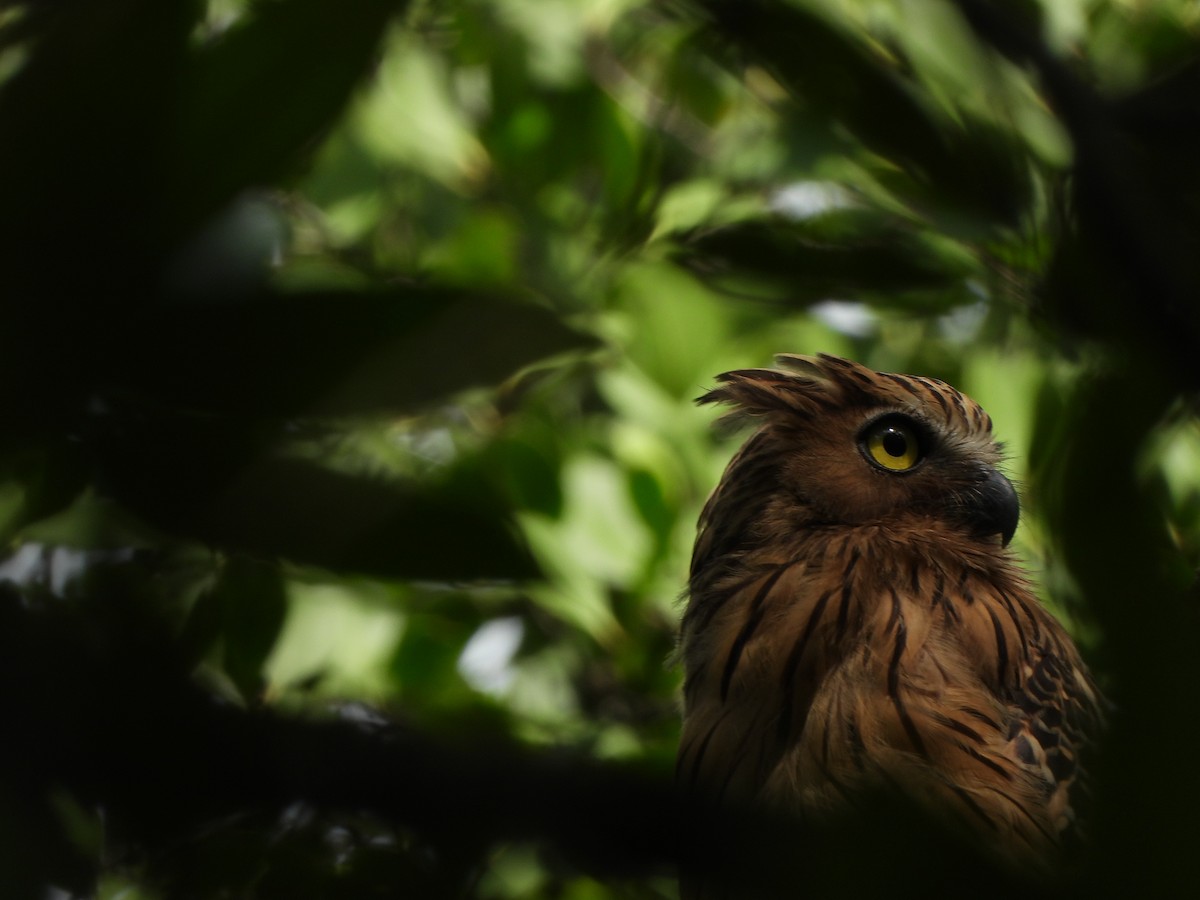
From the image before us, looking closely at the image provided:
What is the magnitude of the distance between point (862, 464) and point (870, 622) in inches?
22.8

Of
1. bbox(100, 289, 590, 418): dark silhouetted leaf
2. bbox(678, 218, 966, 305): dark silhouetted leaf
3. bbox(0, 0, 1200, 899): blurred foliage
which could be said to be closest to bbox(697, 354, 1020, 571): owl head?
bbox(0, 0, 1200, 899): blurred foliage

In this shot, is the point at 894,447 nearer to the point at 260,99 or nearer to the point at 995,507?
the point at 995,507

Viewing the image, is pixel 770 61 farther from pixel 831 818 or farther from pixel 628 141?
pixel 628 141

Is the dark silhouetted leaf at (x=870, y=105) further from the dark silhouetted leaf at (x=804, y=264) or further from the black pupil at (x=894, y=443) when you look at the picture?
the black pupil at (x=894, y=443)

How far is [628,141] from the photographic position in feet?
9.98

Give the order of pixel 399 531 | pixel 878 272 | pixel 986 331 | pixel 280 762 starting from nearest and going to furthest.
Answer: pixel 280 762 < pixel 399 531 < pixel 878 272 < pixel 986 331

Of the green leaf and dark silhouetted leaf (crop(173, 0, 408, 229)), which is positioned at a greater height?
dark silhouetted leaf (crop(173, 0, 408, 229))

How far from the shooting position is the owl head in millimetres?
2648

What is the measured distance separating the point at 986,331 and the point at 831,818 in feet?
7.09

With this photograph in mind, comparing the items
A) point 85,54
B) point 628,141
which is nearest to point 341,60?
point 85,54

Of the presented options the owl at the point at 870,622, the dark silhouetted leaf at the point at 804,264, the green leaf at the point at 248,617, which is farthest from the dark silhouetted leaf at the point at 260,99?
the owl at the point at 870,622

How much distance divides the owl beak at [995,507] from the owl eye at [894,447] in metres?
0.18

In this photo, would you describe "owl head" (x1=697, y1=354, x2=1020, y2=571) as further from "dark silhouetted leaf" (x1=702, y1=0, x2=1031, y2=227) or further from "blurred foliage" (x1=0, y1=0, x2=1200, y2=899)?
"dark silhouetted leaf" (x1=702, y1=0, x2=1031, y2=227)

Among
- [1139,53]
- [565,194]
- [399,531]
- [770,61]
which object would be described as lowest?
[565,194]
